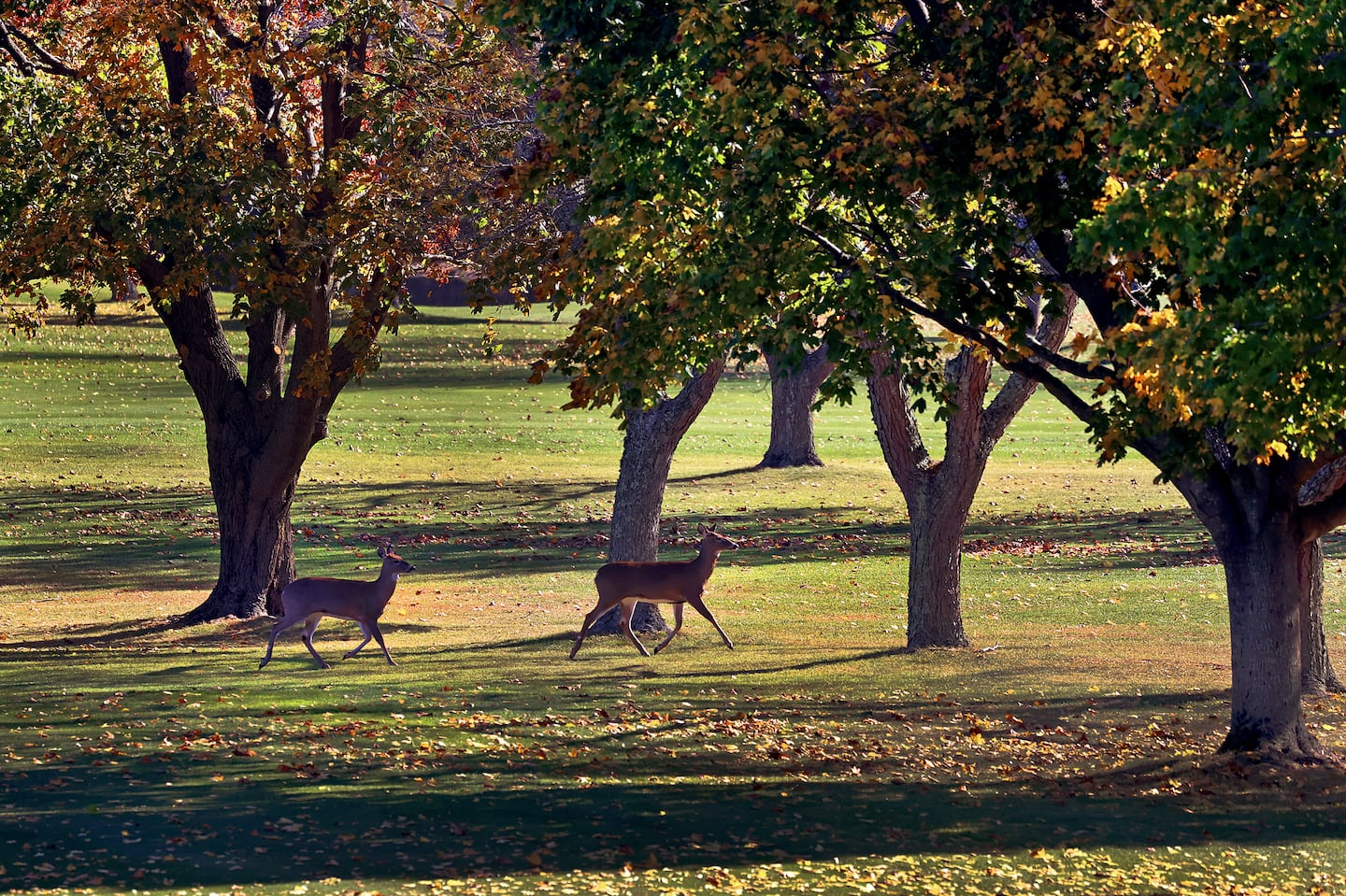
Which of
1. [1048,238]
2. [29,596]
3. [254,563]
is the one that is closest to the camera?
[1048,238]

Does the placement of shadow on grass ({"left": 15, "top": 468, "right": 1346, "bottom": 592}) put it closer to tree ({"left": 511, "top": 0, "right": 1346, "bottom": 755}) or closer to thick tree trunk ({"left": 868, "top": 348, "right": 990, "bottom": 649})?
thick tree trunk ({"left": 868, "top": 348, "right": 990, "bottom": 649})

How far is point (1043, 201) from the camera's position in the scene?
11.3 meters

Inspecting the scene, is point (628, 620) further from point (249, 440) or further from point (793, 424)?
point (793, 424)

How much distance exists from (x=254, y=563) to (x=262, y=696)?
629 cm

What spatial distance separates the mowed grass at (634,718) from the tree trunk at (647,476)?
105 cm

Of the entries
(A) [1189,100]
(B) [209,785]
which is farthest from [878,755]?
(A) [1189,100]

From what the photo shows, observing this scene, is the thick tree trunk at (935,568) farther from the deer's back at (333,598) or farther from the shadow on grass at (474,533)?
the shadow on grass at (474,533)

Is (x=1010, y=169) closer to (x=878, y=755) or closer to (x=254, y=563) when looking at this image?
(x=878, y=755)

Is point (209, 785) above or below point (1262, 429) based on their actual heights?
below

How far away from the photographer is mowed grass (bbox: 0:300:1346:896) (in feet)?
31.2

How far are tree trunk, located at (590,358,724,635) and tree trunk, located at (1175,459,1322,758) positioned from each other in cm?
769

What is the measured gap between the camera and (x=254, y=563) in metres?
20.2

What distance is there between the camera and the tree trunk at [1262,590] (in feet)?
39.7

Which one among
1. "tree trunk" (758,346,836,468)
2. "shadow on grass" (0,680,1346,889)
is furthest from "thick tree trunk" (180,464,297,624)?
"tree trunk" (758,346,836,468)
